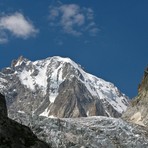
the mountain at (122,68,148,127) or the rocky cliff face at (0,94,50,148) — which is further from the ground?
the mountain at (122,68,148,127)

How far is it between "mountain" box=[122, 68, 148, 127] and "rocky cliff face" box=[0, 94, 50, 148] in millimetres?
24252

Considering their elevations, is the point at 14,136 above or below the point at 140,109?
below

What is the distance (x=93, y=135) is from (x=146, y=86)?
1538cm

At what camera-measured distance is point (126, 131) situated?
32.4 metres

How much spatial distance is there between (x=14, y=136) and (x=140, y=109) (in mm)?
28235

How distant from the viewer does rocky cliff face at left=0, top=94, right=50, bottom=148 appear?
13992 mm

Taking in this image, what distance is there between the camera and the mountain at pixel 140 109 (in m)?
40.0

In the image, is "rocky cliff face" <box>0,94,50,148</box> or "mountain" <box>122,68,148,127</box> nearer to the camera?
"rocky cliff face" <box>0,94,50,148</box>

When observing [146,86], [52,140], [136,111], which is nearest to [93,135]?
[52,140]

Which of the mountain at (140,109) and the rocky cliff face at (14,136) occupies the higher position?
the mountain at (140,109)

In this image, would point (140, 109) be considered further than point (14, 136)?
Yes

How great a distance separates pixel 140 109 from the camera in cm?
4191

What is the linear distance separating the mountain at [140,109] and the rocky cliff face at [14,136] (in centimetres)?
2425

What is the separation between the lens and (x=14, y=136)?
47.8 ft
